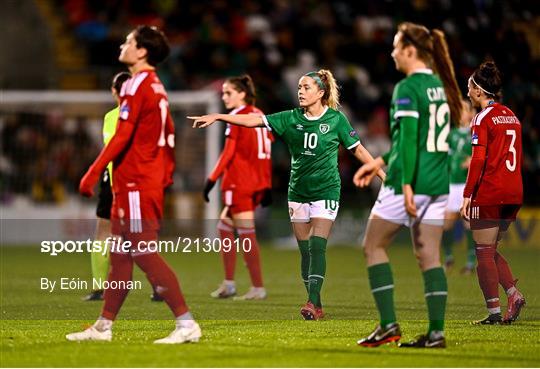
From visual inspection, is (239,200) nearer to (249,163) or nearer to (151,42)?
(249,163)

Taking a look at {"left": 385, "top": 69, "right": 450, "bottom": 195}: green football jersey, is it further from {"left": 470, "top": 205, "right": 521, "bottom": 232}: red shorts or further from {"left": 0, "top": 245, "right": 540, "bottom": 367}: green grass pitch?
{"left": 470, "top": 205, "right": 521, "bottom": 232}: red shorts

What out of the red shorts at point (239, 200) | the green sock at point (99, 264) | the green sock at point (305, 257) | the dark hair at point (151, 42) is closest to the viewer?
the dark hair at point (151, 42)

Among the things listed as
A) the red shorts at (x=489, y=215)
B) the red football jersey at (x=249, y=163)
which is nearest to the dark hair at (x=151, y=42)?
the red shorts at (x=489, y=215)

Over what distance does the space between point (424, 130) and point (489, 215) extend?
6.91 feet

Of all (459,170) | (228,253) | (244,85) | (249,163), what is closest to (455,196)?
(459,170)

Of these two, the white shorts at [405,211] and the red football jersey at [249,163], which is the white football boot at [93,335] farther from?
the red football jersey at [249,163]

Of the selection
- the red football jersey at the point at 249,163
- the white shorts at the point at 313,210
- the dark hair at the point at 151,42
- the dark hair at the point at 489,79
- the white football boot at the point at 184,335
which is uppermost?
the dark hair at the point at 151,42

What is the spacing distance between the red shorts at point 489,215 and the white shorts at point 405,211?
1830 mm

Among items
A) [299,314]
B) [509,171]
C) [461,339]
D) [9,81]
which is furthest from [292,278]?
[9,81]

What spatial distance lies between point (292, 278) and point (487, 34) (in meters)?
8.42

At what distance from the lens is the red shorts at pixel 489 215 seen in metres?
8.83

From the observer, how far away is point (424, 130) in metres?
6.96

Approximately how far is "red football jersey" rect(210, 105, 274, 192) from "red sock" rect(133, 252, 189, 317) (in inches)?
170

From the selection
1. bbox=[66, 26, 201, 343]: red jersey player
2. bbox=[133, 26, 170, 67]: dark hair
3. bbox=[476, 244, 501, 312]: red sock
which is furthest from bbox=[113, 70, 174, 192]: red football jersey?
bbox=[476, 244, 501, 312]: red sock
